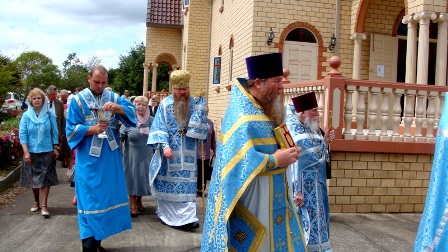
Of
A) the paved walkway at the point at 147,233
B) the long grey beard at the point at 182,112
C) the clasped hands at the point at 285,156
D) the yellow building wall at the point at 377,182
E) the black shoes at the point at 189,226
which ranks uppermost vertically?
the long grey beard at the point at 182,112

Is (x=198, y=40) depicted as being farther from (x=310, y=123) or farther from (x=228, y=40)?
(x=310, y=123)

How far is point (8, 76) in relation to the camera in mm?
11930

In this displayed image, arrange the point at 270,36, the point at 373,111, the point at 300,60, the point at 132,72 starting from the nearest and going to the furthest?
1. the point at 373,111
2. the point at 270,36
3. the point at 300,60
4. the point at 132,72

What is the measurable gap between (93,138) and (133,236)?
1.63 meters

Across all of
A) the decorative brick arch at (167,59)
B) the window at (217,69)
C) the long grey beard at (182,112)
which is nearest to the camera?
the long grey beard at (182,112)

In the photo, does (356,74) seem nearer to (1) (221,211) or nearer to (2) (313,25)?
(2) (313,25)

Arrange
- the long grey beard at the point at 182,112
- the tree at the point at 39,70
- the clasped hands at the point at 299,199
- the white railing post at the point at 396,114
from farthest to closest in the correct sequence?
the tree at the point at 39,70
the white railing post at the point at 396,114
the long grey beard at the point at 182,112
the clasped hands at the point at 299,199

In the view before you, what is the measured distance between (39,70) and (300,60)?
210ft

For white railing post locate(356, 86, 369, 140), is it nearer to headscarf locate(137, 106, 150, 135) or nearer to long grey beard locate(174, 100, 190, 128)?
long grey beard locate(174, 100, 190, 128)

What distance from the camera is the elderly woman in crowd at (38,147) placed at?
7805 millimetres

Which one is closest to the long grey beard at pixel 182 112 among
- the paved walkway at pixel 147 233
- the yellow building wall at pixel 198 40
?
the paved walkway at pixel 147 233

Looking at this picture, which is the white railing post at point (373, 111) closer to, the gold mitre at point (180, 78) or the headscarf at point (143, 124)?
the gold mitre at point (180, 78)

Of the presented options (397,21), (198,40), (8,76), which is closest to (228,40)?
(397,21)

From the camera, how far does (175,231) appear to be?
7.08 meters
